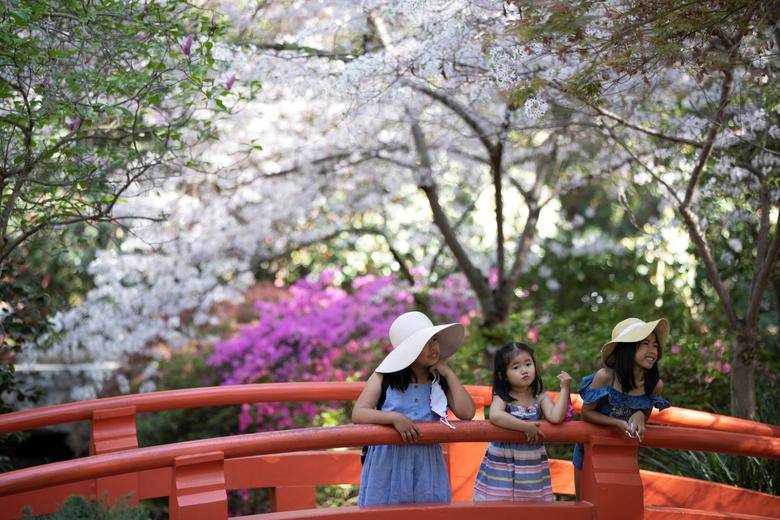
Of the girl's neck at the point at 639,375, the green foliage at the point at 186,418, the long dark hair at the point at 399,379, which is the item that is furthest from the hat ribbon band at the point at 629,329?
the green foliage at the point at 186,418

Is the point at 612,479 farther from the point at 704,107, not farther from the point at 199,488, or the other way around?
A: the point at 704,107

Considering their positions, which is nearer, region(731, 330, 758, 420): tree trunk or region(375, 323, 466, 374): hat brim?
region(375, 323, 466, 374): hat brim

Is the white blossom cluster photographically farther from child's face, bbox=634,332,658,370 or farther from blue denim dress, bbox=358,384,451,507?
blue denim dress, bbox=358,384,451,507

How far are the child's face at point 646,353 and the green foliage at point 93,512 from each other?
210cm

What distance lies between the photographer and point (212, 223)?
9.85m

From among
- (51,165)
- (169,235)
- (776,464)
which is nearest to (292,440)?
(51,165)

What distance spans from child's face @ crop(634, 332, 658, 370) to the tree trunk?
6.04 ft

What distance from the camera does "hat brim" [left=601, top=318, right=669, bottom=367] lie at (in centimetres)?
390

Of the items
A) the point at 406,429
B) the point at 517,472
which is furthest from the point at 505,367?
the point at 406,429

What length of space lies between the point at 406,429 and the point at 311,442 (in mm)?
354

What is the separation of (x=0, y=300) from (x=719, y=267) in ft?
17.7

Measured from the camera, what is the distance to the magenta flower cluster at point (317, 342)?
29.6ft

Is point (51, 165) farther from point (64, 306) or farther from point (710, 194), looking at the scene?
point (710, 194)

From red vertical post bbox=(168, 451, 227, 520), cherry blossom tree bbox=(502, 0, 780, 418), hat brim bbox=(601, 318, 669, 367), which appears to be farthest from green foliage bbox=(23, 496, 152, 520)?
cherry blossom tree bbox=(502, 0, 780, 418)
